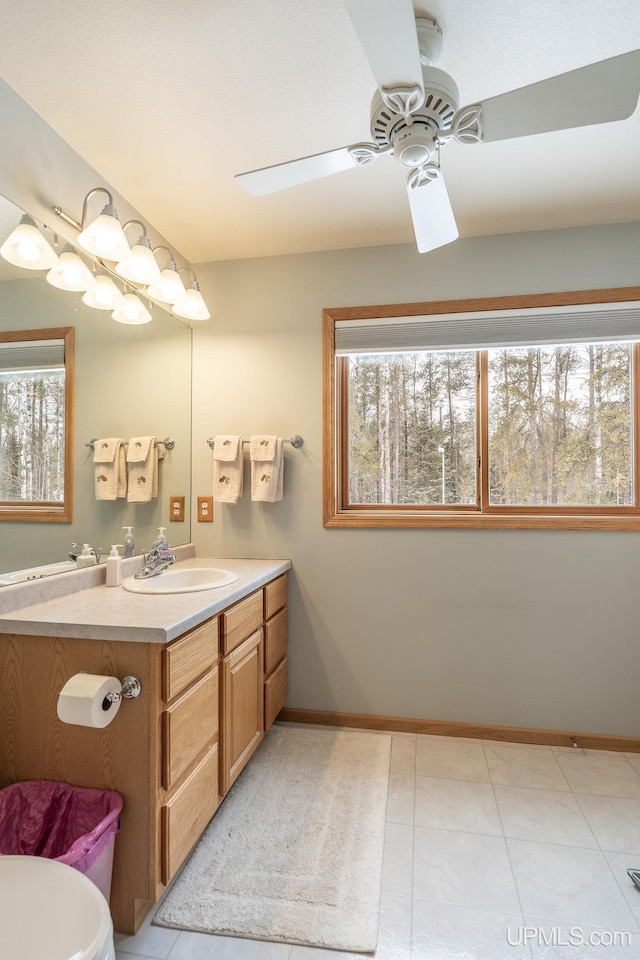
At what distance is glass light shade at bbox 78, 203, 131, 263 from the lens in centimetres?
165

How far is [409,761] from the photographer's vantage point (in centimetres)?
216

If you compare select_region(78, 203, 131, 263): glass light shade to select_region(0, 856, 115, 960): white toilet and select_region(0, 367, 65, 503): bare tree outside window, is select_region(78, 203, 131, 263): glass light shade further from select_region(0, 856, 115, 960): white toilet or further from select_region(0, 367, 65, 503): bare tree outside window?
select_region(0, 856, 115, 960): white toilet

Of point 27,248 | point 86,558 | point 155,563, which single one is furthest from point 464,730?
point 27,248

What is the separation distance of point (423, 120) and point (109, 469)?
5.24 ft

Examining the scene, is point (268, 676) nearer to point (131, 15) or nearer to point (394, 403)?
point (394, 403)

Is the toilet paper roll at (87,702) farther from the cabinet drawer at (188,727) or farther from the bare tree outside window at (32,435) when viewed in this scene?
the bare tree outside window at (32,435)

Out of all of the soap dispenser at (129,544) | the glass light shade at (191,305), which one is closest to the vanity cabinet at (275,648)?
the soap dispenser at (129,544)

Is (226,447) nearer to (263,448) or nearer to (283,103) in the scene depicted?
(263,448)

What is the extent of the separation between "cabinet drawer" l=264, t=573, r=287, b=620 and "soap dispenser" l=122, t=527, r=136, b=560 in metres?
0.60

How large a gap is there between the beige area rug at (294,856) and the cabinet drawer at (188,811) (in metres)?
0.14

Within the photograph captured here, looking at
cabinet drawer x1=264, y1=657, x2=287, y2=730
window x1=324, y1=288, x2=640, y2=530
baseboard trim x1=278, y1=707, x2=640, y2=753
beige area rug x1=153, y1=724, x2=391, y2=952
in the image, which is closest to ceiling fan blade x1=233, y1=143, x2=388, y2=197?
window x1=324, y1=288, x2=640, y2=530

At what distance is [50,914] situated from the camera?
88 centimetres

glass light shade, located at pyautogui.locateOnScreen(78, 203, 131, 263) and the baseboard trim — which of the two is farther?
the baseboard trim

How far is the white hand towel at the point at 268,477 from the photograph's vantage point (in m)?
2.43
